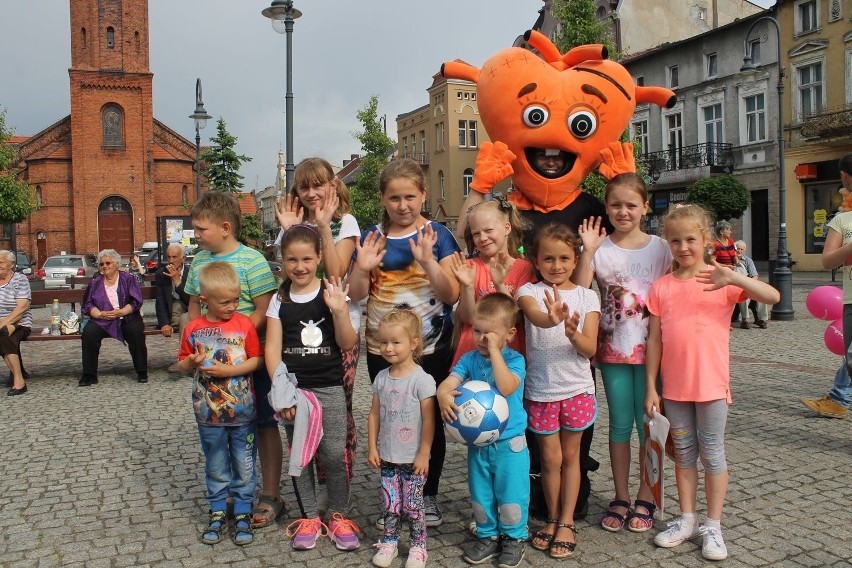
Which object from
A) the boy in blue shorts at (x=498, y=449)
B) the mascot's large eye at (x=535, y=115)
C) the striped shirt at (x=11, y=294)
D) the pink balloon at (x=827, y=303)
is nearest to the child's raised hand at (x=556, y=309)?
the boy in blue shorts at (x=498, y=449)

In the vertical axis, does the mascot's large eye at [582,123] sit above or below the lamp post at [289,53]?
below

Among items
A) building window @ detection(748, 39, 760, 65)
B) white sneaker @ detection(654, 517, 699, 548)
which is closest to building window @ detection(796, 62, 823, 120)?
building window @ detection(748, 39, 760, 65)

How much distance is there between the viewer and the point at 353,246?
4.09 metres

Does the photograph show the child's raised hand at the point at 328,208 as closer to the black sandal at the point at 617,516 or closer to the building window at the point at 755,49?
the black sandal at the point at 617,516

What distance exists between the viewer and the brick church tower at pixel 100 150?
4456cm

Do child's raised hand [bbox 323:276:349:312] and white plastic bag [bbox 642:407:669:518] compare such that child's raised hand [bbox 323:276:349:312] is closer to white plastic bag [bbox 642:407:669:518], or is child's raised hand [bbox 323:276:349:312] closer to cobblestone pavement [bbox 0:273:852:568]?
cobblestone pavement [bbox 0:273:852:568]

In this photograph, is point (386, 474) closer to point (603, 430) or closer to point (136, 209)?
point (603, 430)

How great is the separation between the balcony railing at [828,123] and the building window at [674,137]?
621cm

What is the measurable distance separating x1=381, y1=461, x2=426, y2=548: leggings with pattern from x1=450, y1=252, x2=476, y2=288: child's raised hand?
912 millimetres

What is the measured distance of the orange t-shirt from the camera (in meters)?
3.51

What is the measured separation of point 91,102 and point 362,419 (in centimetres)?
4497

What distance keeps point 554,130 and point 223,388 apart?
2360 millimetres

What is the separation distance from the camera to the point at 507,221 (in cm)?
373

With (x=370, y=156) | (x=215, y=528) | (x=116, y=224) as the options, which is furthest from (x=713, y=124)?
(x=116, y=224)
